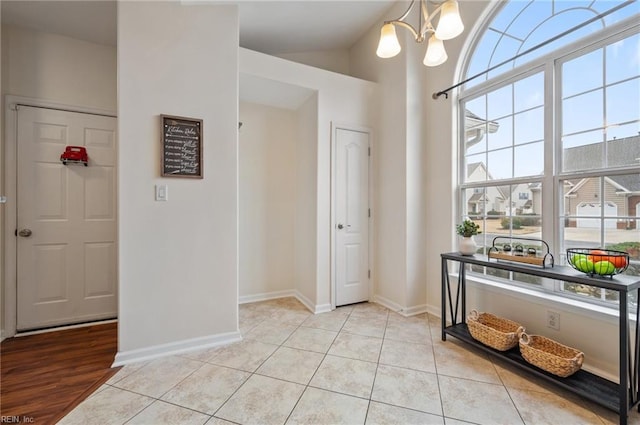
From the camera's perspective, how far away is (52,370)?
1.84 m

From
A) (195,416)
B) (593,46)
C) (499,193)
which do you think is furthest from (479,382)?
(593,46)

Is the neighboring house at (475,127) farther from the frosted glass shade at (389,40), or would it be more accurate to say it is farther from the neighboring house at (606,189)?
the frosted glass shade at (389,40)

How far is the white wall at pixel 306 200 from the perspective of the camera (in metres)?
2.95

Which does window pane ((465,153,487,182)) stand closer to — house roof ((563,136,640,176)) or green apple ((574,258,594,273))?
house roof ((563,136,640,176))

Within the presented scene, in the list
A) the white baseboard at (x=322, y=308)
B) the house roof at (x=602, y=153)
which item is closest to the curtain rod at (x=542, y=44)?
the house roof at (x=602, y=153)

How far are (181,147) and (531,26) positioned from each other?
2.88m

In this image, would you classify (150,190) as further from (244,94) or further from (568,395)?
(568,395)

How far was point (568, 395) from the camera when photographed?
1.56 m

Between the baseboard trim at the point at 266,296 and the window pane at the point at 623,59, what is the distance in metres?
3.37

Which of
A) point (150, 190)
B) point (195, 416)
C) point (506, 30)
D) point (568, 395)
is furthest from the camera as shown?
point (506, 30)

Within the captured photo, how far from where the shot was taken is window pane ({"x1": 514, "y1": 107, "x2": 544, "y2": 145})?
6.85 feet

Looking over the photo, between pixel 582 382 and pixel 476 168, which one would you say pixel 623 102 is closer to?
pixel 476 168

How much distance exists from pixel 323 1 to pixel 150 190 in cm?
234

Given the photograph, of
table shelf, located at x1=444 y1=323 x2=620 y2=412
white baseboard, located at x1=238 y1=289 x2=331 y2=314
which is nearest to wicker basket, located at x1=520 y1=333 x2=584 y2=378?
table shelf, located at x1=444 y1=323 x2=620 y2=412
